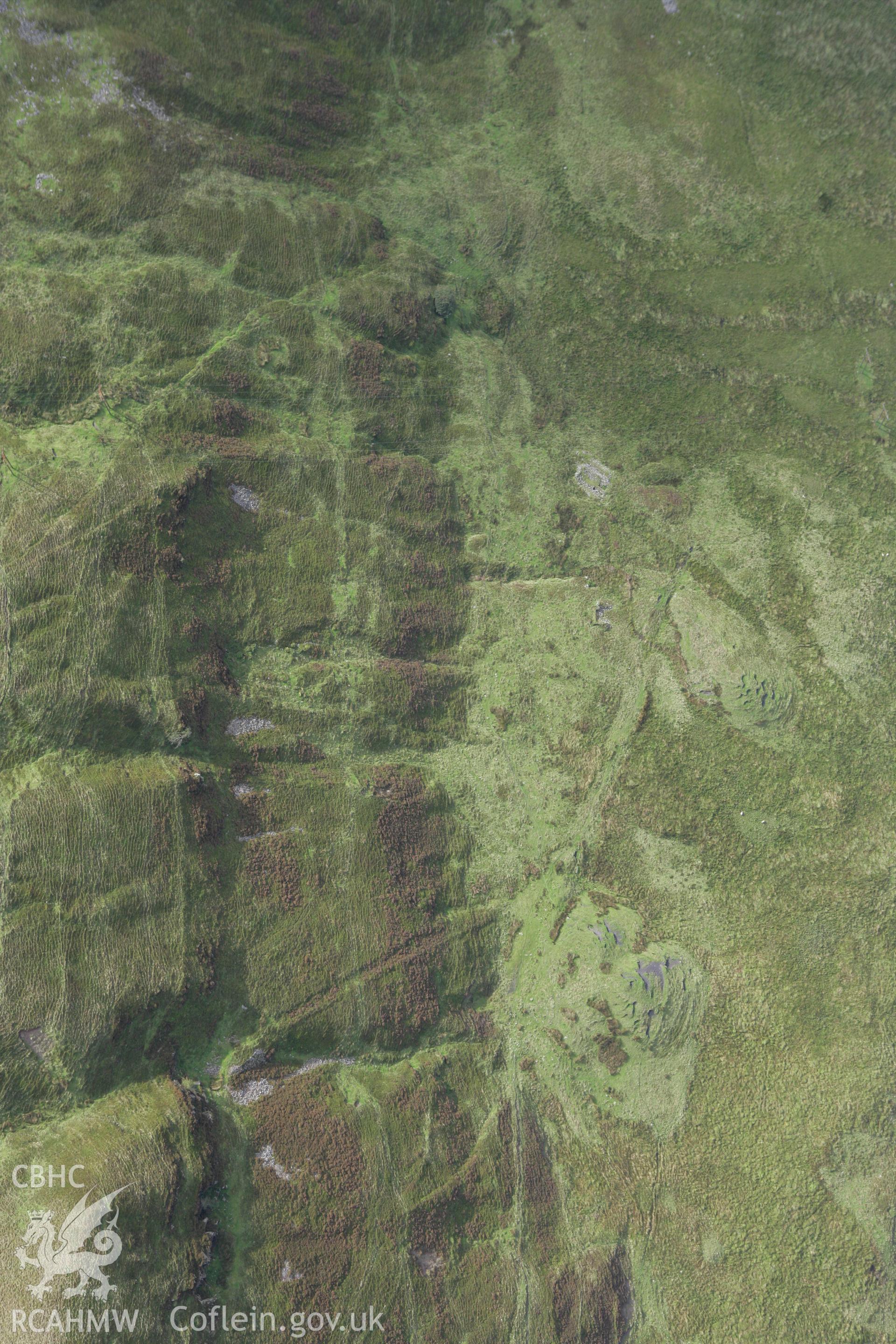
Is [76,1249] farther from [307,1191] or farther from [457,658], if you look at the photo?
[457,658]

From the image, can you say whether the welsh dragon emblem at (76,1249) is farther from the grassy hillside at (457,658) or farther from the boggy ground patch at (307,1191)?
the boggy ground patch at (307,1191)

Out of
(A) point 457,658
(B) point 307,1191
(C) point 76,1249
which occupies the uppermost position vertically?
(A) point 457,658

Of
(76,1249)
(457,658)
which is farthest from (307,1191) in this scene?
(457,658)

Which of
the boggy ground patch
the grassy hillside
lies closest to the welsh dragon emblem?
the grassy hillside

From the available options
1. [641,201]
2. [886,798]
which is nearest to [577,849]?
[886,798]

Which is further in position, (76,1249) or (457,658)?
(457,658)

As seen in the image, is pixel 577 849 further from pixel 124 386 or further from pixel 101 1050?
pixel 124 386

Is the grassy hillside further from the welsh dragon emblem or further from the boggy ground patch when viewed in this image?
the welsh dragon emblem

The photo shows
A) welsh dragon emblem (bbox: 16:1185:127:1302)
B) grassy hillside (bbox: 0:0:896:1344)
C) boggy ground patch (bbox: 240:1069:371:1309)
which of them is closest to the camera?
welsh dragon emblem (bbox: 16:1185:127:1302)
